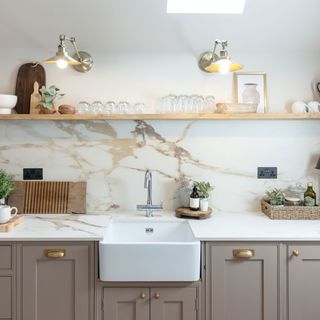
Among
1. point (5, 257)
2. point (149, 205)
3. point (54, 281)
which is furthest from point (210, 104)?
point (5, 257)

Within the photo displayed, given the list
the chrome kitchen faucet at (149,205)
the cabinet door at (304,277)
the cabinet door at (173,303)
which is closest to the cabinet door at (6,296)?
the cabinet door at (173,303)

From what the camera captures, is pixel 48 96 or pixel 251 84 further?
pixel 251 84

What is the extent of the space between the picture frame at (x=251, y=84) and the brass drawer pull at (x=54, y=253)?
159cm

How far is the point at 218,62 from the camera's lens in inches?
90.8

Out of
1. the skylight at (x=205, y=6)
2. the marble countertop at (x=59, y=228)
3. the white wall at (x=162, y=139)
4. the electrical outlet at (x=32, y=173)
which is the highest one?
the skylight at (x=205, y=6)

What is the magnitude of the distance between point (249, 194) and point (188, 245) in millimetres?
933

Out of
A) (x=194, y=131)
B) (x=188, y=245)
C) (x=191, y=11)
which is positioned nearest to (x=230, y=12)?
(x=191, y=11)

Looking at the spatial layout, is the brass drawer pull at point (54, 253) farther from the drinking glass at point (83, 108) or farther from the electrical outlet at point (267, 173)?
the electrical outlet at point (267, 173)

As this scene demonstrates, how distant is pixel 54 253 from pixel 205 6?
5.90 feet

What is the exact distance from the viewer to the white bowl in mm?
2582

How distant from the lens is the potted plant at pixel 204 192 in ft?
8.62

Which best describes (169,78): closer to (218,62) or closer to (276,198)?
(218,62)

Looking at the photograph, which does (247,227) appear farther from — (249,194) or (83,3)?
(83,3)

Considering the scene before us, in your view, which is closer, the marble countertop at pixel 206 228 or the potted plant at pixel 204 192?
the marble countertop at pixel 206 228
